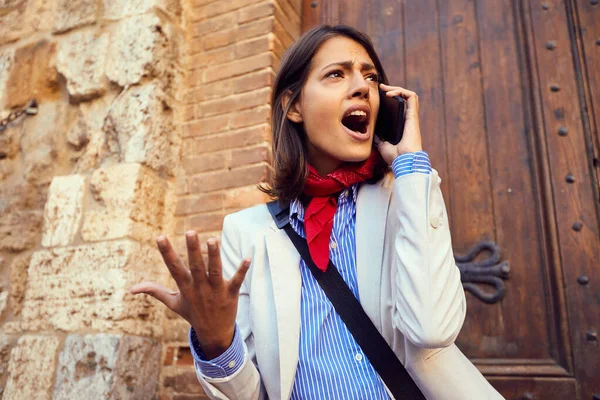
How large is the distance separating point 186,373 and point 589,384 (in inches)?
62.5

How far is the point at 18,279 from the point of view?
243cm

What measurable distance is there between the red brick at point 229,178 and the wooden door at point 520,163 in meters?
0.79

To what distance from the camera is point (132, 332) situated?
2.06m

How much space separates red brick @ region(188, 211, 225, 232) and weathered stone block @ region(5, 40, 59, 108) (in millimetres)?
1178

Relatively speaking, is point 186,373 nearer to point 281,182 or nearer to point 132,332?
point 132,332

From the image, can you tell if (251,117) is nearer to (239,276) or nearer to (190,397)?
(190,397)

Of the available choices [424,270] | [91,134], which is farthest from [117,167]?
[424,270]

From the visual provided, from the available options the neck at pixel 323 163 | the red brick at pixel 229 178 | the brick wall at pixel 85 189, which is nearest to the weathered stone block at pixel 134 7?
the brick wall at pixel 85 189

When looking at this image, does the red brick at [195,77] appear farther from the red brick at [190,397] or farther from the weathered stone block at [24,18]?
the red brick at [190,397]

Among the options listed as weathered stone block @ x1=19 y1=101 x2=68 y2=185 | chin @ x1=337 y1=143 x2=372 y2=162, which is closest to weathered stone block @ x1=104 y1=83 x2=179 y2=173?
weathered stone block @ x1=19 y1=101 x2=68 y2=185

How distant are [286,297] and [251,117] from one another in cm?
126

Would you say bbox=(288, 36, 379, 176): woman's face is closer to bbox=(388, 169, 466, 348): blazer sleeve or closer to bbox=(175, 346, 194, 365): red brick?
bbox=(388, 169, 466, 348): blazer sleeve

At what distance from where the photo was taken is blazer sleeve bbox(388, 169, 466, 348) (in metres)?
1.05

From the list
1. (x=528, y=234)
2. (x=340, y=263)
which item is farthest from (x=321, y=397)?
(x=528, y=234)
